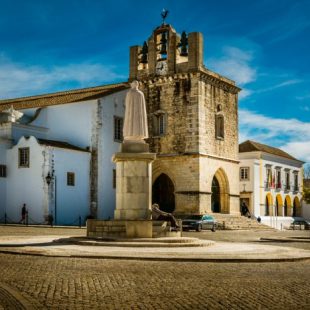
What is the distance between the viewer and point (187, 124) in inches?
1577

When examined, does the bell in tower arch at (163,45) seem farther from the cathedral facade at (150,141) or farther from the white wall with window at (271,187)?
the white wall with window at (271,187)

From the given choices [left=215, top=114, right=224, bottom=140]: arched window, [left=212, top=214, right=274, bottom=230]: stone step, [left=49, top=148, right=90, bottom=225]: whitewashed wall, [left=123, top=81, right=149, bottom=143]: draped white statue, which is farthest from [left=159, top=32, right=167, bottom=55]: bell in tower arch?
[left=123, top=81, right=149, bottom=143]: draped white statue

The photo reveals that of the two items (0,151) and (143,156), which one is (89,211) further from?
(143,156)

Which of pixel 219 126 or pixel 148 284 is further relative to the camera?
pixel 219 126

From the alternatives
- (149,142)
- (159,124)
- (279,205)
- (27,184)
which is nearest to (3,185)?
(27,184)

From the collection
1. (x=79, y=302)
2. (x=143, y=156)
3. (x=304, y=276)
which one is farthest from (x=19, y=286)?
(x=143, y=156)

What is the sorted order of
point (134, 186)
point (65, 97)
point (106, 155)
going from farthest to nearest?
point (65, 97) → point (106, 155) → point (134, 186)

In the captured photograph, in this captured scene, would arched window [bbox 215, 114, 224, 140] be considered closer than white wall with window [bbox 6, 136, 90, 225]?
No

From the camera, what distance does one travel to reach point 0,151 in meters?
38.5

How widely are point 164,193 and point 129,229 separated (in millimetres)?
25067

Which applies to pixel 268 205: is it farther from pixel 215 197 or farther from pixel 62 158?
pixel 62 158

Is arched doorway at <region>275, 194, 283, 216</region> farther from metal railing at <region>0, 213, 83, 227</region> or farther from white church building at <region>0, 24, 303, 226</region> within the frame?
metal railing at <region>0, 213, 83, 227</region>

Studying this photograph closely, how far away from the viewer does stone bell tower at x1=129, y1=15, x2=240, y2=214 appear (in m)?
39.8

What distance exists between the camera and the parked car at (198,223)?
32.5 m
